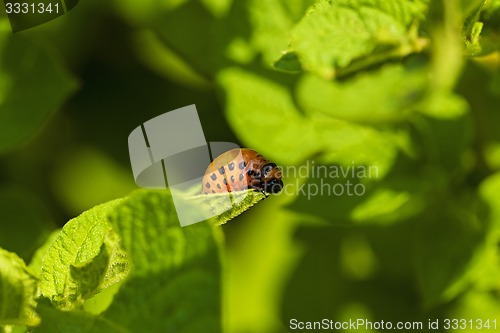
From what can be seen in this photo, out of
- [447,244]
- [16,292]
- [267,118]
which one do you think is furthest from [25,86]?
[447,244]

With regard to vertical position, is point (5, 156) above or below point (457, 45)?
below

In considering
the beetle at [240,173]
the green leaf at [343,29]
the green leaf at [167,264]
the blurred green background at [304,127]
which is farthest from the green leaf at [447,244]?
the green leaf at [167,264]

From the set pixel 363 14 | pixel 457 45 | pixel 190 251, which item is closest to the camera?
pixel 190 251

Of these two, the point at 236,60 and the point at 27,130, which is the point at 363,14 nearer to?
the point at 236,60

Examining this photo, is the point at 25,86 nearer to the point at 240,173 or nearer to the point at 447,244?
the point at 240,173

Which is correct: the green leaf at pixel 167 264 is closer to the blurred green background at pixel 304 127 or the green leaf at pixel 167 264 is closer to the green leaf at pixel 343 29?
the blurred green background at pixel 304 127

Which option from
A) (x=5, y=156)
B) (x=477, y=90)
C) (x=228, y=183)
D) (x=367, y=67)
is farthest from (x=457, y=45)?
(x=5, y=156)

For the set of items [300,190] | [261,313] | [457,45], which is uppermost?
[457,45]
